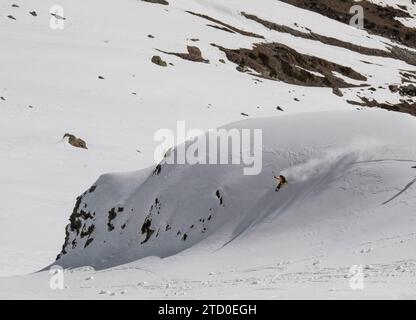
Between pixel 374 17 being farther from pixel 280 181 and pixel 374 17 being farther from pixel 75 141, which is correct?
pixel 280 181

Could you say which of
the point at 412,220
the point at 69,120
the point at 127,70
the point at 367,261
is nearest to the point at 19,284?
the point at 367,261

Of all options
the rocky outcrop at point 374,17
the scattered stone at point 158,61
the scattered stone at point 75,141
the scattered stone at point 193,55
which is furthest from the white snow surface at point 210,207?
the rocky outcrop at point 374,17

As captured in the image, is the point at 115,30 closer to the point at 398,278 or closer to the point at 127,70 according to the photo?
the point at 127,70

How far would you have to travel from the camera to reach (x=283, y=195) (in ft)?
39.7

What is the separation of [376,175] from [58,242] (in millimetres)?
10795

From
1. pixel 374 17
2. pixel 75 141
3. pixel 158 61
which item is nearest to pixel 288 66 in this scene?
pixel 158 61

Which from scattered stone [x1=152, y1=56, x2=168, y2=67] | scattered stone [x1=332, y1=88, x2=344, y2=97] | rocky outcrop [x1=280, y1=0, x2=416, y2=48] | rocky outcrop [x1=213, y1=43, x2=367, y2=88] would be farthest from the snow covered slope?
rocky outcrop [x1=280, y1=0, x2=416, y2=48]

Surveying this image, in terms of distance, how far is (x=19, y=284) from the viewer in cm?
1139

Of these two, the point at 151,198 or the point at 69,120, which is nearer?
the point at 151,198

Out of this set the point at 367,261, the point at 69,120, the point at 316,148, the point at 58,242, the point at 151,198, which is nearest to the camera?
the point at 367,261
